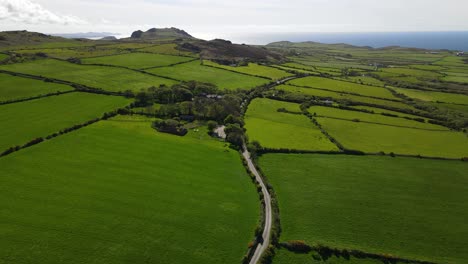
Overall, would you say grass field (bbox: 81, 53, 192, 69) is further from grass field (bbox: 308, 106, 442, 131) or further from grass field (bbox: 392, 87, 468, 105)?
grass field (bbox: 392, 87, 468, 105)

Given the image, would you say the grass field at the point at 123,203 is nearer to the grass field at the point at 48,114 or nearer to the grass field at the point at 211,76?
the grass field at the point at 48,114

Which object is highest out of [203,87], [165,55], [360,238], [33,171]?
[165,55]

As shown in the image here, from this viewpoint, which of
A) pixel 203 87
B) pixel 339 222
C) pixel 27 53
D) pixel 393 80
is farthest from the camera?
pixel 393 80

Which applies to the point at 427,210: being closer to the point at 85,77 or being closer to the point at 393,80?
the point at 85,77

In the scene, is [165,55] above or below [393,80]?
above

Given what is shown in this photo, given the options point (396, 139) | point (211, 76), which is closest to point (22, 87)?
point (211, 76)

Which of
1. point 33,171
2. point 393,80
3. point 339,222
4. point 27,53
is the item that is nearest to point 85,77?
point 27,53

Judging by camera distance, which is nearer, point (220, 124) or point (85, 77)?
point (220, 124)

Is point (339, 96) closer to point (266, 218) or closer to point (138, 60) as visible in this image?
point (266, 218)
